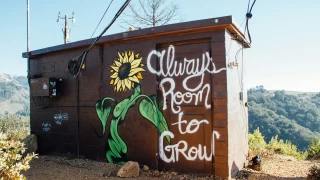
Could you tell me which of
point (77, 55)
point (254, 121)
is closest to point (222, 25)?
point (77, 55)

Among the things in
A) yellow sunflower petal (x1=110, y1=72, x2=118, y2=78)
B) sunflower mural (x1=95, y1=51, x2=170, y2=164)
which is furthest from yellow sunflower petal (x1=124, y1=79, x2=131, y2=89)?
yellow sunflower petal (x1=110, y1=72, x2=118, y2=78)

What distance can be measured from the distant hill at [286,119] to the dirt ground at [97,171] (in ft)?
59.2

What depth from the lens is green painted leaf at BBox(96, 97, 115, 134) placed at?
20.8ft

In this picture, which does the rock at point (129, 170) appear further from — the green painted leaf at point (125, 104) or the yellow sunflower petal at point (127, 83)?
the yellow sunflower petal at point (127, 83)

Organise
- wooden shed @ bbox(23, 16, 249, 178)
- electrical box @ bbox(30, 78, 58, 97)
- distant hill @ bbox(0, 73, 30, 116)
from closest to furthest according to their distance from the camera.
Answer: wooden shed @ bbox(23, 16, 249, 178)
electrical box @ bbox(30, 78, 58, 97)
distant hill @ bbox(0, 73, 30, 116)

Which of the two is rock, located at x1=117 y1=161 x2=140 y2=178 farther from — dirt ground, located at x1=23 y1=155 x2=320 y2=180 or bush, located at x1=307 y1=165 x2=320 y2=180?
bush, located at x1=307 y1=165 x2=320 y2=180

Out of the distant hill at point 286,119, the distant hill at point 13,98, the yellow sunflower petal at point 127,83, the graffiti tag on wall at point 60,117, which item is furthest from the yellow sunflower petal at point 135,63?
the distant hill at point 13,98

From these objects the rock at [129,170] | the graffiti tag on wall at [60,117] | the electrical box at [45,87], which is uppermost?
the electrical box at [45,87]

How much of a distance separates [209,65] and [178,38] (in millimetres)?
837

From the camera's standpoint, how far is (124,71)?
6141 mm

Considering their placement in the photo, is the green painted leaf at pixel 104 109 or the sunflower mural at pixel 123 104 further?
the green painted leaf at pixel 104 109

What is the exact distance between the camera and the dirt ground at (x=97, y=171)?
5.34 meters

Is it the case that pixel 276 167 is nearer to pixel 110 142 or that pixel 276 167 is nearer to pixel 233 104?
pixel 233 104

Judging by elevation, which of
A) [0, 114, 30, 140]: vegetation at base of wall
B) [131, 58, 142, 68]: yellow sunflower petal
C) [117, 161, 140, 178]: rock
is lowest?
[0, 114, 30, 140]: vegetation at base of wall
